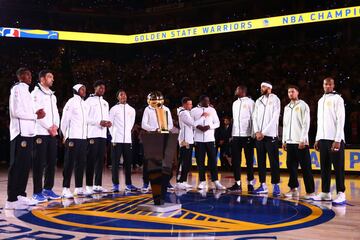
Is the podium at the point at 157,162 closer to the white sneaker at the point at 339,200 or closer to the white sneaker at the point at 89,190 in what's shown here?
the white sneaker at the point at 89,190

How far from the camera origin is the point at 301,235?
16.5ft

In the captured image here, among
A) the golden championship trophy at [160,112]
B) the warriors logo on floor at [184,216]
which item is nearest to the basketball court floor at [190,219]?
the warriors logo on floor at [184,216]

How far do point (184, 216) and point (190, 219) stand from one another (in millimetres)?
224

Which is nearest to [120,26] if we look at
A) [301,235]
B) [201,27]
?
[201,27]

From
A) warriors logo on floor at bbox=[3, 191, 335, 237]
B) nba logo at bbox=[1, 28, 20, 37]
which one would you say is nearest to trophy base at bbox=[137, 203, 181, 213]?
warriors logo on floor at bbox=[3, 191, 335, 237]

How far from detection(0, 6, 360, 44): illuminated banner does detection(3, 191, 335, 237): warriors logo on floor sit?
39.0 feet

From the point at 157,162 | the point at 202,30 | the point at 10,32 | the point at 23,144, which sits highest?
the point at 202,30

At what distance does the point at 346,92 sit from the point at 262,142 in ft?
26.1

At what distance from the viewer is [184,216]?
20.1 ft

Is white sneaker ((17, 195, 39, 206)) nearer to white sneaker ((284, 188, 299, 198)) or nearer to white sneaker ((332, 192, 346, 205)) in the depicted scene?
white sneaker ((284, 188, 299, 198))

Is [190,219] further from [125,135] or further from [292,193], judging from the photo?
[125,135]

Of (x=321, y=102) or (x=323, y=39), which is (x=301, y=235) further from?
(x=323, y=39)

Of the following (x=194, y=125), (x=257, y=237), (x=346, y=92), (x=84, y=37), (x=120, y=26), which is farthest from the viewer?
(x=120, y=26)

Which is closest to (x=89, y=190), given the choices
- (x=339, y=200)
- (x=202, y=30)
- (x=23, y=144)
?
(x=23, y=144)
